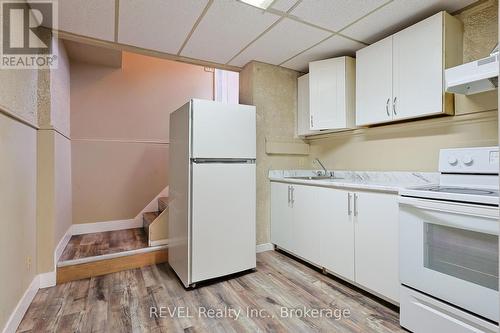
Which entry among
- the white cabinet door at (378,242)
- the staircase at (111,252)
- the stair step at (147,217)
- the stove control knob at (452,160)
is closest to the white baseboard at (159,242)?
the staircase at (111,252)

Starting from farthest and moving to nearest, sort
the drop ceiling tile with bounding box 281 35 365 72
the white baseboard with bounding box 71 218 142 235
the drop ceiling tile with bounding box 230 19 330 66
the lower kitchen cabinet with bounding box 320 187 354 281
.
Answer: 1. the white baseboard with bounding box 71 218 142 235
2. the drop ceiling tile with bounding box 281 35 365 72
3. the drop ceiling tile with bounding box 230 19 330 66
4. the lower kitchen cabinet with bounding box 320 187 354 281

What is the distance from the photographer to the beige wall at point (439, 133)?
5.85ft

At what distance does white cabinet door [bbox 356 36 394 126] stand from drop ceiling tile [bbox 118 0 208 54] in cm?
153

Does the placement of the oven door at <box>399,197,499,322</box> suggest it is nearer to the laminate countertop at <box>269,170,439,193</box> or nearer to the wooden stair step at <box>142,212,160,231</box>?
the laminate countertop at <box>269,170,439,193</box>

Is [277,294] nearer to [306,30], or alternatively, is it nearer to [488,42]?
[306,30]

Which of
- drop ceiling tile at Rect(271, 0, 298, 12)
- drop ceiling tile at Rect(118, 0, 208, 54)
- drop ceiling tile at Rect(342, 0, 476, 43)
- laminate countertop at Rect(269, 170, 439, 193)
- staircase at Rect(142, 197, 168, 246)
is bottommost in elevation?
staircase at Rect(142, 197, 168, 246)

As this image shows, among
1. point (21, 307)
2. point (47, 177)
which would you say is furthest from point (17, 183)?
point (21, 307)

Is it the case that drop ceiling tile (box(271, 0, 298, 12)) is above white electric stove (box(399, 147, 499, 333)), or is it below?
above

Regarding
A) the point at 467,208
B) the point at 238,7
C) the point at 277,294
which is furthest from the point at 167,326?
the point at 238,7

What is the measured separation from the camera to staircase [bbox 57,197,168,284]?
2.31 meters

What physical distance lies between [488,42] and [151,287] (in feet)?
10.7

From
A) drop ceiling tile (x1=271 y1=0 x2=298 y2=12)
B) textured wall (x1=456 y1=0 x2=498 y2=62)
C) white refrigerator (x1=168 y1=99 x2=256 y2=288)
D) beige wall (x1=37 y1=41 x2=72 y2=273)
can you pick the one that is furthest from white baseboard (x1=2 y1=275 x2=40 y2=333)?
textured wall (x1=456 y1=0 x2=498 y2=62)

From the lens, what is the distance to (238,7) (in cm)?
191

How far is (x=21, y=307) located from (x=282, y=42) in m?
3.00
